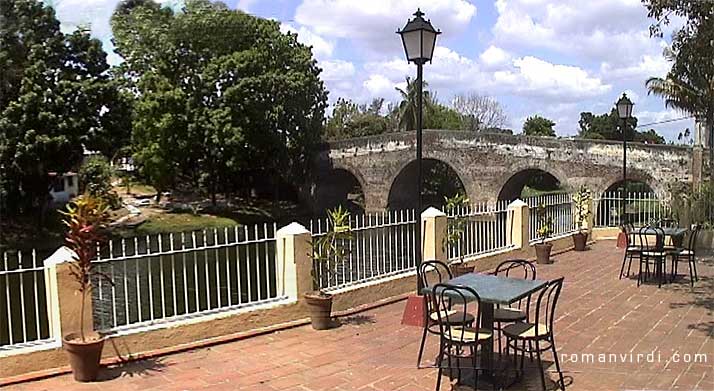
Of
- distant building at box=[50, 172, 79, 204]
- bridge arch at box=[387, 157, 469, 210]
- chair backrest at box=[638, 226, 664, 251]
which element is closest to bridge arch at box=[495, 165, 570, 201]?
bridge arch at box=[387, 157, 469, 210]

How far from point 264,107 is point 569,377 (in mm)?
20336

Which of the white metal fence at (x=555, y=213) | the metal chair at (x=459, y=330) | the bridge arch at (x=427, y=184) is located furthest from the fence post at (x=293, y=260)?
the bridge arch at (x=427, y=184)

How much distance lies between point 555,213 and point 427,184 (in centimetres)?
1957

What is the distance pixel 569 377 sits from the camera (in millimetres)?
4176

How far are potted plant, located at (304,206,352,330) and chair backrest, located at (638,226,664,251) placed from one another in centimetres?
381

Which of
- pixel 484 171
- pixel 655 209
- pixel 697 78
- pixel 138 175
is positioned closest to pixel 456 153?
pixel 484 171

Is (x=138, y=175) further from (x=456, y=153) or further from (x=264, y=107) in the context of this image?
(x=456, y=153)

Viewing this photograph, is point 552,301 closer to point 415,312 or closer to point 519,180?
point 415,312

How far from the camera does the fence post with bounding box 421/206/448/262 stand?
7.46 metres

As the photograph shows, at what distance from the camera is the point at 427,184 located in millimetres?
30859

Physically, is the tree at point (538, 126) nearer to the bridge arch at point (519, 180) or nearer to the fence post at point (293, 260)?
the bridge arch at point (519, 180)

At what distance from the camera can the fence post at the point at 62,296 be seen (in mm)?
4461

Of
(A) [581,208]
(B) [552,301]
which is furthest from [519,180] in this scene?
(B) [552,301]

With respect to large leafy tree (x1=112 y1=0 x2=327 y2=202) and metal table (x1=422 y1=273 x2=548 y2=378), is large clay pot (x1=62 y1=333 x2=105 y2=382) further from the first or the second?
large leafy tree (x1=112 y1=0 x2=327 y2=202)
